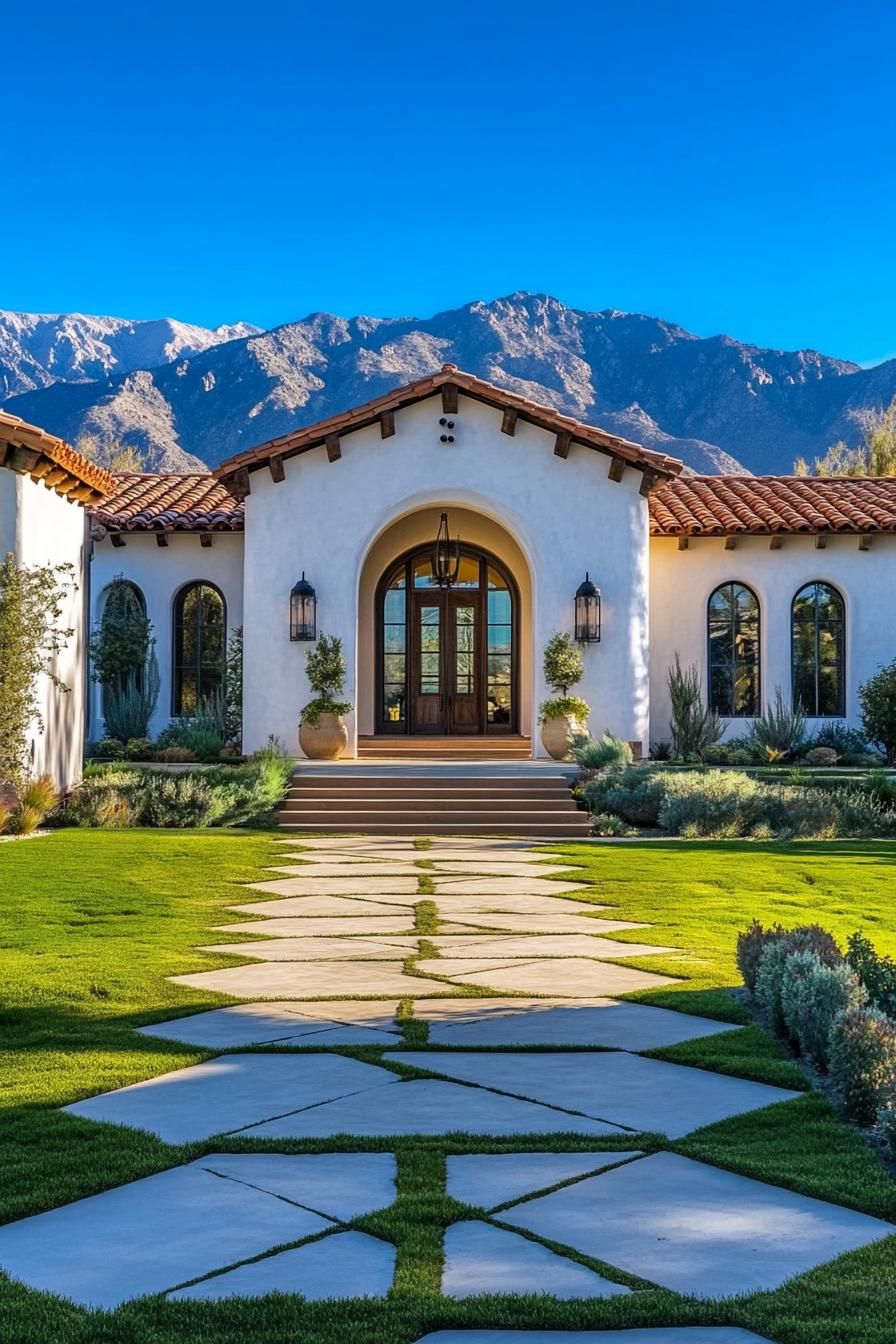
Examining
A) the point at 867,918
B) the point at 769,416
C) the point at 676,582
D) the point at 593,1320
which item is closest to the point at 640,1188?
the point at 593,1320

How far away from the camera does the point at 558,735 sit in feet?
63.0

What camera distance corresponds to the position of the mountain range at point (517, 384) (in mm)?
99188

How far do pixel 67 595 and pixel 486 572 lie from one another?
7.66 metres

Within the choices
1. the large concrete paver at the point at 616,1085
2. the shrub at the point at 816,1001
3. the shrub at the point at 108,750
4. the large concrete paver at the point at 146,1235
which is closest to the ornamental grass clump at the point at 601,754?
the shrub at the point at 108,750

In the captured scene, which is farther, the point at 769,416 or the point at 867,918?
the point at 769,416

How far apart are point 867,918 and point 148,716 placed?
1496 centimetres

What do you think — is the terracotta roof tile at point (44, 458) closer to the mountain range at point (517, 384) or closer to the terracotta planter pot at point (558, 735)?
the terracotta planter pot at point (558, 735)

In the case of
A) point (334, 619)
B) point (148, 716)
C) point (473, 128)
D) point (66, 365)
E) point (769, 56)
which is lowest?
point (148, 716)

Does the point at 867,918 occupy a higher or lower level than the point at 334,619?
lower

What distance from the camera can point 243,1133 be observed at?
453 cm

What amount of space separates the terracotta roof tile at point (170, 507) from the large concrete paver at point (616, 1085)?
16.7 m

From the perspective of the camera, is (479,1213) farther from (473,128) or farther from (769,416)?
Result: (769,416)

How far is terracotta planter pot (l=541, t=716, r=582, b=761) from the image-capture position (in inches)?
755

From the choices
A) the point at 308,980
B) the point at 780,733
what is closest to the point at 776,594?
the point at 780,733
